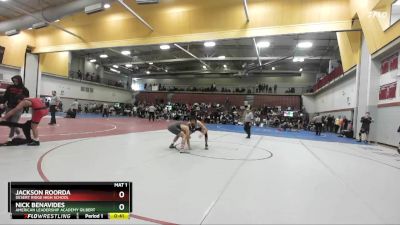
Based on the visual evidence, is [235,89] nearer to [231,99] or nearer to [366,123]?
[231,99]

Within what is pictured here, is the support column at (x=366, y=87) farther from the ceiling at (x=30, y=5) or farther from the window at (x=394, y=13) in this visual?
the ceiling at (x=30, y=5)

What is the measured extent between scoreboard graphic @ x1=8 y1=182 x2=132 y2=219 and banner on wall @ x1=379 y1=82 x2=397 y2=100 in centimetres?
1314

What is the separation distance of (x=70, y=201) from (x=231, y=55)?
28.1 metres

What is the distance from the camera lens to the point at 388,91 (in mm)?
11992

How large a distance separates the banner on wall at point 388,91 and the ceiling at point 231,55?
7.62 m

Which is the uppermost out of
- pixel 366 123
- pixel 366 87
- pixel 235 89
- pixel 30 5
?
pixel 30 5

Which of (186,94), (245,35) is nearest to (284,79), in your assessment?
(186,94)

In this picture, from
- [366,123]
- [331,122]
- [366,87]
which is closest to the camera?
[366,123]

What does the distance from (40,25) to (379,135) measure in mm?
21201

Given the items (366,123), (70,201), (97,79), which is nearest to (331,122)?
(366,123)

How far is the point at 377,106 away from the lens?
517 inches

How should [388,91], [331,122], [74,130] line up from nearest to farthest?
[74,130] → [388,91] → [331,122]

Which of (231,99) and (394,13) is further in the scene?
(231,99)

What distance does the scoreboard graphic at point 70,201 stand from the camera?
2.33 metres
